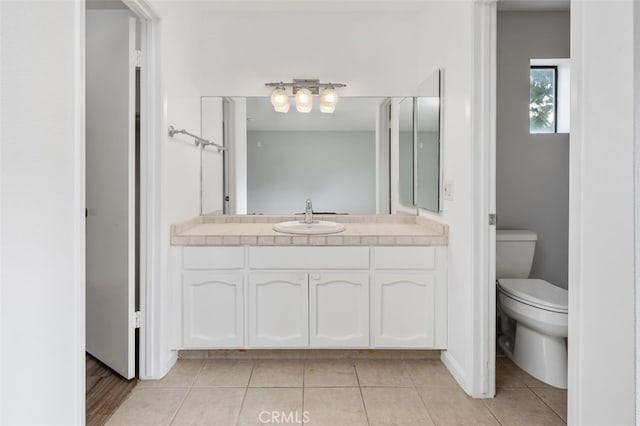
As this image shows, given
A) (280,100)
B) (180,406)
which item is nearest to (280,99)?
(280,100)

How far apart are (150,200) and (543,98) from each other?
2798 millimetres

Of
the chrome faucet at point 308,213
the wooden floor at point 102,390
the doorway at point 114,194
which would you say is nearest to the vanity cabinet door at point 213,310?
the doorway at point 114,194

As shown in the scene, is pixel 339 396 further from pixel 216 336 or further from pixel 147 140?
pixel 147 140

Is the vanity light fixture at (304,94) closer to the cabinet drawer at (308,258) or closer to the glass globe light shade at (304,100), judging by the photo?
the glass globe light shade at (304,100)

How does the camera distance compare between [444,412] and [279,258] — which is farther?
[279,258]

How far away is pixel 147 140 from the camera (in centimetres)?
208

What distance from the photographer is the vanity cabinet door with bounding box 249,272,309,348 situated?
2.29 metres

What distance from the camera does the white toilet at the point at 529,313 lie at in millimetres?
2057

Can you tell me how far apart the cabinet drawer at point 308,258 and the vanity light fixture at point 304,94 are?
3.74 feet
